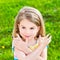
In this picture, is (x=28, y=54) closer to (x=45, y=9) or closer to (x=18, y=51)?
(x=18, y=51)

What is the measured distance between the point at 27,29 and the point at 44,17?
3.32 m

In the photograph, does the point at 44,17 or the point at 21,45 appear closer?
the point at 21,45

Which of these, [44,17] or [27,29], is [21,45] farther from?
[44,17]

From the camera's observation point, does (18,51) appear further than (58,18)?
No

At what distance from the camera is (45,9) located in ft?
25.3

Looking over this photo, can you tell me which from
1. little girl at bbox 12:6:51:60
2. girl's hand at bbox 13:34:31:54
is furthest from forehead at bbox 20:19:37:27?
girl's hand at bbox 13:34:31:54

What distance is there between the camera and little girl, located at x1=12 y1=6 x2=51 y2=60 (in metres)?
4.06

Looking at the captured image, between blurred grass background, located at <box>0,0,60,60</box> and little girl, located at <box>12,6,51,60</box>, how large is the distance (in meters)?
1.70

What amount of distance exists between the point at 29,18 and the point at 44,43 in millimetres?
351

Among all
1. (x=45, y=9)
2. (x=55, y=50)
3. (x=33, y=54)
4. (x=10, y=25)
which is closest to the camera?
(x=33, y=54)

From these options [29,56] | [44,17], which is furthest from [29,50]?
[44,17]

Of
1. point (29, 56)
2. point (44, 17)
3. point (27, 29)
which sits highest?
point (27, 29)

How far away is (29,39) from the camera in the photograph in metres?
4.13

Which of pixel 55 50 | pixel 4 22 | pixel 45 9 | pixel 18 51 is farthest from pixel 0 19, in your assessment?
pixel 18 51
